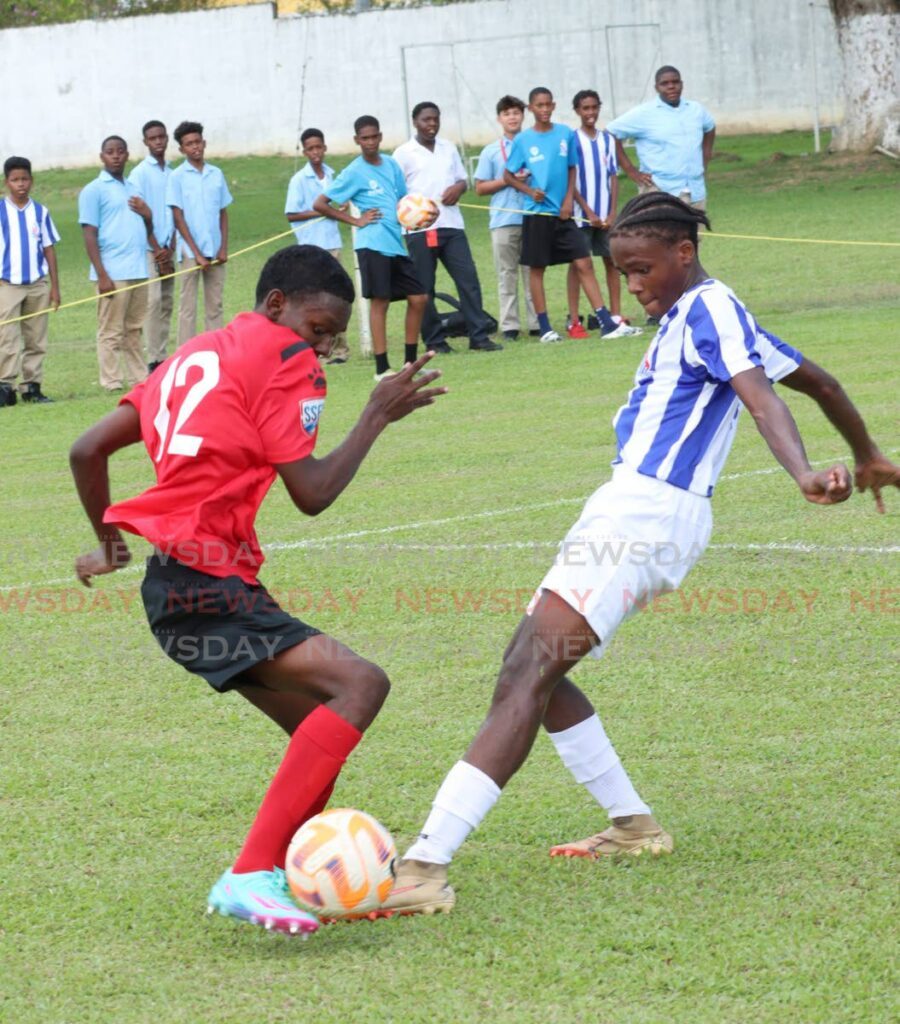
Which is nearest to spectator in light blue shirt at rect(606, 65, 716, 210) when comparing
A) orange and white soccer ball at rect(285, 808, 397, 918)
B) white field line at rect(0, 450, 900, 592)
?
white field line at rect(0, 450, 900, 592)

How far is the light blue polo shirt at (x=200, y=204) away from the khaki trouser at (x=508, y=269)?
105 inches

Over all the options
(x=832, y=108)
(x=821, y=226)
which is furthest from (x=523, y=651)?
(x=832, y=108)

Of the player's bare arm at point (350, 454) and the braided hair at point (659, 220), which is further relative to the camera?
the braided hair at point (659, 220)

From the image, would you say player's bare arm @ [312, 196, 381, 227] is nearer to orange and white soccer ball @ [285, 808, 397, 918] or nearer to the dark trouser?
the dark trouser

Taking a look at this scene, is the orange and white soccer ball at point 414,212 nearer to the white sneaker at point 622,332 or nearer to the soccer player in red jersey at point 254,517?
the white sneaker at point 622,332

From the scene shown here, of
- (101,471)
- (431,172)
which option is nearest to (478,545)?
(101,471)

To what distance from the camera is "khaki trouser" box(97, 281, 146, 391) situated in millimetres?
14469

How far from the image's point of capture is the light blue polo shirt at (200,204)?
587 inches

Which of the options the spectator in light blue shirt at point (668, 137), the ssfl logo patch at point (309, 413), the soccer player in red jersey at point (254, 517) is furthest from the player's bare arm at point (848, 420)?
the spectator in light blue shirt at point (668, 137)

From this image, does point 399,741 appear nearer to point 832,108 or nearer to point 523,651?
point 523,651

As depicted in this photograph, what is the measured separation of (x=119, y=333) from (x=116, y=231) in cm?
91

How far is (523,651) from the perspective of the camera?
165 inches

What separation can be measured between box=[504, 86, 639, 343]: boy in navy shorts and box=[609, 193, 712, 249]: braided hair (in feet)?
34.4

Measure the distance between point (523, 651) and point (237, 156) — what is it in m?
32.1
